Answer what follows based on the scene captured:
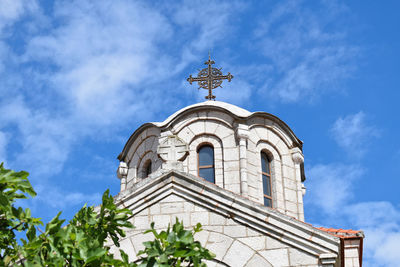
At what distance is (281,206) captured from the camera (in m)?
16.1

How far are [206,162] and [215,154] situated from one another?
1.04 feet

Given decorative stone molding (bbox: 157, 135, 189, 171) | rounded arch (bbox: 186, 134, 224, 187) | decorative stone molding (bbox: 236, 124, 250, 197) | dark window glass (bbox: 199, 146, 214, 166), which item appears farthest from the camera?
dark window glass (bbox: 199, 146, 214, 166)

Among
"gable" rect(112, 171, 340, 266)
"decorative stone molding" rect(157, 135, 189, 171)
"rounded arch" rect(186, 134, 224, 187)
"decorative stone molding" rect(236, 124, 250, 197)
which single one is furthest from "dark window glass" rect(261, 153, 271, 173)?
"gable" rect(112, 171, 340, 266)

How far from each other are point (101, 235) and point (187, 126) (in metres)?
9.95

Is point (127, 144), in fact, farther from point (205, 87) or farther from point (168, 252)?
point (168, 252)

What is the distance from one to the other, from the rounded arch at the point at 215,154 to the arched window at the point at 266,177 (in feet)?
4.17

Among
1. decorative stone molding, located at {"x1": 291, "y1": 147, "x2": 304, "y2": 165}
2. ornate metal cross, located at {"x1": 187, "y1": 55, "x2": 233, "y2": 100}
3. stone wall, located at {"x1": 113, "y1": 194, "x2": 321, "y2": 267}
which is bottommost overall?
stone wall, located at {"x1": 113, "y1": 194, "x2": 321, "y2": 267}

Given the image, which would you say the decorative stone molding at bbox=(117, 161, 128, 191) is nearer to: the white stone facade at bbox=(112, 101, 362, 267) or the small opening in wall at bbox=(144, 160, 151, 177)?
the small opening in wall at bbox=(144, 160, 151, 177)

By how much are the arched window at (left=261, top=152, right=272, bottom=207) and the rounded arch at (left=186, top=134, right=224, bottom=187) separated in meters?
1.27

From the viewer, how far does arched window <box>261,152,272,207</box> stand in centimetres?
1614

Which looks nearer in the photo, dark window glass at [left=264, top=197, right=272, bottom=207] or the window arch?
dark window glass at [left=264, top=197, right=272, bottom=207]

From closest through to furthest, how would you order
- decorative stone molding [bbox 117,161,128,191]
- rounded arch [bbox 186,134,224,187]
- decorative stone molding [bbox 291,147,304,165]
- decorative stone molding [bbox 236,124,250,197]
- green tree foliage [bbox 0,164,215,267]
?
green tree foliage [bbox 0,164,215,267] < decorative stone molding [bbox 236,124,250,197] < rounded arch [bbox 186,134,224,187] < decorative stone molding [bbox 291,147,304,165] < decorative stone molding [bbox 117,161,128,191]

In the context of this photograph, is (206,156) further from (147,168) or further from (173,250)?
(173,250)

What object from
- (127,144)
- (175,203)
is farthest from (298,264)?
(127,144)
